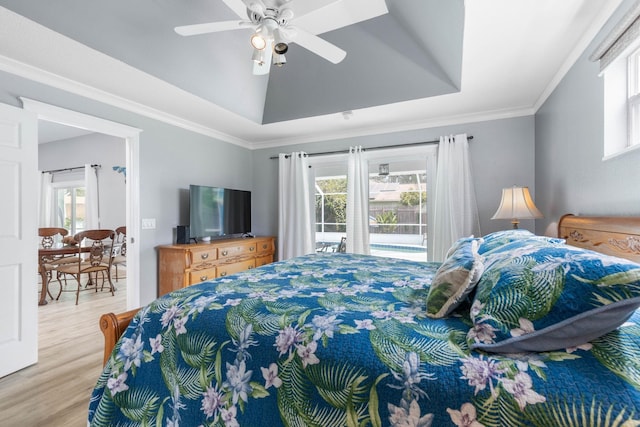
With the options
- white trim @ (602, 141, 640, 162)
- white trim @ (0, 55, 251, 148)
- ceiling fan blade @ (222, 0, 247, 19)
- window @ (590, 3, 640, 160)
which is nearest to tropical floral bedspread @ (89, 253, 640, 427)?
white trim @ (602, 141, 640, 162)

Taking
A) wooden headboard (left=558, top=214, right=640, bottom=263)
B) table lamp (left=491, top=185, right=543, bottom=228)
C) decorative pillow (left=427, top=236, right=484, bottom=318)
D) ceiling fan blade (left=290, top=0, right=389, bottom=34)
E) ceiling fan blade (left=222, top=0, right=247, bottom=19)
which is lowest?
decorative pillow (left=427, top=236, right=484, bottom=318)

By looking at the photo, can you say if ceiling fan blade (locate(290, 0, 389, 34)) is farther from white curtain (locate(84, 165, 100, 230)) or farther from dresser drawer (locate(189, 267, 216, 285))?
white curtain (locate(84, 165, 100, 230))

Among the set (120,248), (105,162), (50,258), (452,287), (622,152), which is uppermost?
(105,162)

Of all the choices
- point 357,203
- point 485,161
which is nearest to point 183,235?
point 357,203

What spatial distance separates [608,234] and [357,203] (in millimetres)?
2713

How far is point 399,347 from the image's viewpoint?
0.90 m

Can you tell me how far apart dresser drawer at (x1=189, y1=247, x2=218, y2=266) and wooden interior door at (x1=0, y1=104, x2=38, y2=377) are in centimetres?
125

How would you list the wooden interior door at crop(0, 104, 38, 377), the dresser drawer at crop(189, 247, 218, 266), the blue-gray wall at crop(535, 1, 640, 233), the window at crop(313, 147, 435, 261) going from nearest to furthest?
1. the blue-gray wall at crop(535, 1, 640, 233)
2. the wooden interior door at crop(0, 104, 38, 377)
3. the dresser drawer at crop(189, 247, 218, 266)
4. the window at crop(313, 147, 435, 261)

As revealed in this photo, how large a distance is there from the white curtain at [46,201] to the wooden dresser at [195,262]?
4764 mm

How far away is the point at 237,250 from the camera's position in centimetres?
384

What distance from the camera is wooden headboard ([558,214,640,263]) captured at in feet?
4.40

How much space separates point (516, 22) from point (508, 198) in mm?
1442

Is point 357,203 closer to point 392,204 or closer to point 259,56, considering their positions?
point 392,204

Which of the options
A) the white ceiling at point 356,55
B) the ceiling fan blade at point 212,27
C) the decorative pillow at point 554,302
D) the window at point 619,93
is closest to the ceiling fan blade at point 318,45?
the ceiling fan blade at point 212,27
